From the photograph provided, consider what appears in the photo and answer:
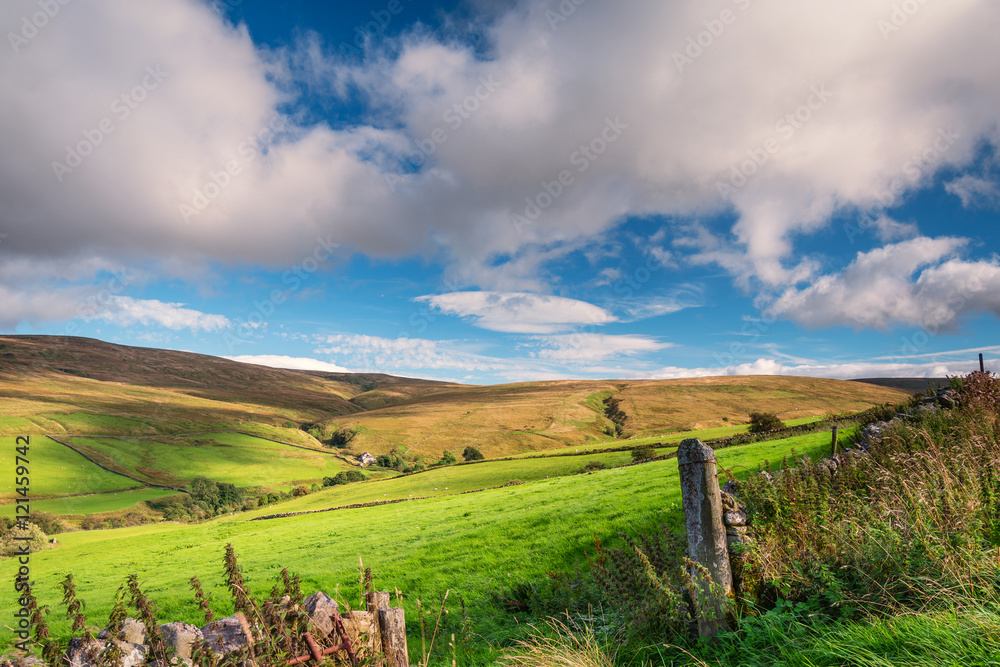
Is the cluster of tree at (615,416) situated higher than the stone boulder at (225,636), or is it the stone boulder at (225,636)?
the stone boulder at (225,636)

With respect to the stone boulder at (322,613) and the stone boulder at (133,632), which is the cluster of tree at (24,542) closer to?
the stone boulder at (133,632)

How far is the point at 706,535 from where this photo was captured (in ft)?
17.9

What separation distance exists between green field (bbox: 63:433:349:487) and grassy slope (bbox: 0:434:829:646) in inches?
3113

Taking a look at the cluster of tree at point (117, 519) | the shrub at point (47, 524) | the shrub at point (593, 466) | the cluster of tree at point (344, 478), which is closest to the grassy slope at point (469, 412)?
the cluster of tree at point (344, 478)

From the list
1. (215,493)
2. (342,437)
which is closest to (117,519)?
(215,493)

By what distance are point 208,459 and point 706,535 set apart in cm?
13582

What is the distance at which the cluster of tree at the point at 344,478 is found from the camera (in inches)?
3623

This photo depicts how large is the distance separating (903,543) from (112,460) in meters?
140

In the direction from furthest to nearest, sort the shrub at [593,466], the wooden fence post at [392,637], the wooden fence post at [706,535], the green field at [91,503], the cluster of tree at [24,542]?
the green field at [91,503], the shrub at [593,466], the cluster of tree at [24,542], the wooden fence post at [706,535], the wooden fence post at [392,637]

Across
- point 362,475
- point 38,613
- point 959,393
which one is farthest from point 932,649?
point 362,475

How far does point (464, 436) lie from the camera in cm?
13412

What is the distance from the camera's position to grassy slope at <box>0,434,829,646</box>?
1217 cm

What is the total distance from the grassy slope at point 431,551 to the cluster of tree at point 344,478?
60.8m

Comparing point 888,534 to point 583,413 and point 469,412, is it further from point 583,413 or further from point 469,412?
point 469,412
